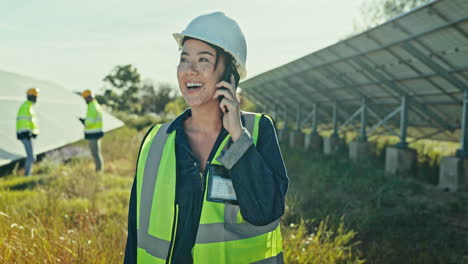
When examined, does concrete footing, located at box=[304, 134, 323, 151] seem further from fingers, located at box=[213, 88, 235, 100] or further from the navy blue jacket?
fingers, located at box=[213, 88, 235, 100]

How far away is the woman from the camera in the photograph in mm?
1666

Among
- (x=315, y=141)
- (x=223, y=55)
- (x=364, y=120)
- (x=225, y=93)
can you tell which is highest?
(x=364, y=120)

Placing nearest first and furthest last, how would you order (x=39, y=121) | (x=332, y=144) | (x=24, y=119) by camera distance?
1. (x=24, y=119)
2. (x=39, y=121)
3. (x=332, y=144)

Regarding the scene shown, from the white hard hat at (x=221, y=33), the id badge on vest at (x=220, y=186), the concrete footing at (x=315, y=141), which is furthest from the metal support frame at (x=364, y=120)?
the id badge on vest at (x=220, y=186)

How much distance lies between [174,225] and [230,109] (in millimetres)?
621

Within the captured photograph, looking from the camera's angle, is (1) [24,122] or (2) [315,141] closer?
(1) [24,122]

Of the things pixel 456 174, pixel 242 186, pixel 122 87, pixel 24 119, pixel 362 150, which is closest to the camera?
pixel 242 186

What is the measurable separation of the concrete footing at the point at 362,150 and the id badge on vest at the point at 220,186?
1114cm

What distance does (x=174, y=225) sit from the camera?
181 centimetres

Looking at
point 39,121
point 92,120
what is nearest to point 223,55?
point 92,120

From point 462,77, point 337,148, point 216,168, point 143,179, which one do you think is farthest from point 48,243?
point 337,148

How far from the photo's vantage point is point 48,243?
310cm

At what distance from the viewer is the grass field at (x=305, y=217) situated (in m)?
3.38

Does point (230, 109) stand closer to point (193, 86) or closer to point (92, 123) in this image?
point (193, 86)
